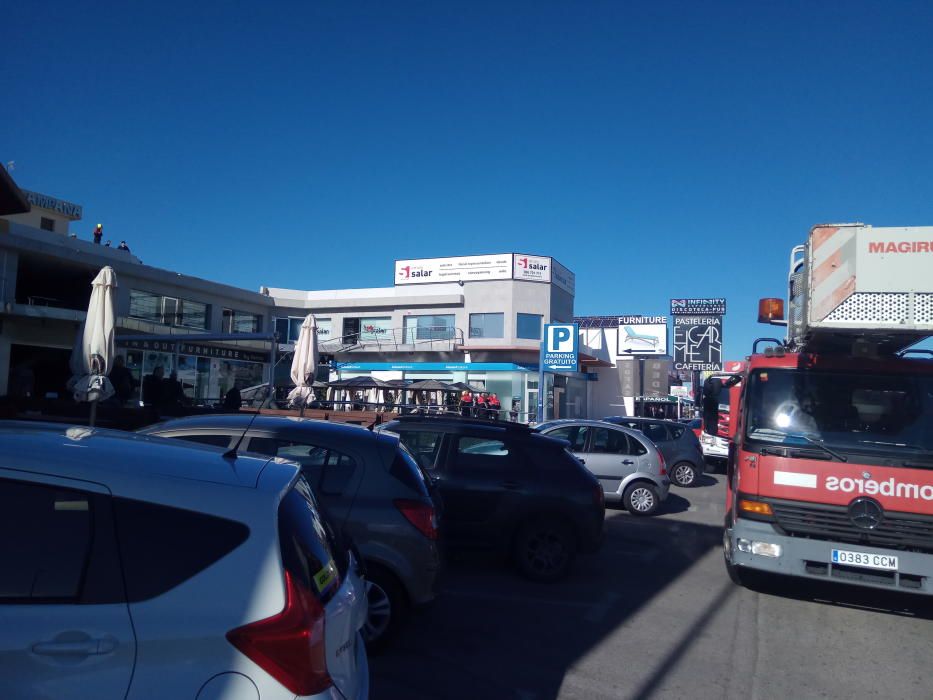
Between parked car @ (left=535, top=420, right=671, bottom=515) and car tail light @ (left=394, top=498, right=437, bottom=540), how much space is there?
7440 millimetres

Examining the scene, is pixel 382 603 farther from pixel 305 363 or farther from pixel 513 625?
pixel 305 363

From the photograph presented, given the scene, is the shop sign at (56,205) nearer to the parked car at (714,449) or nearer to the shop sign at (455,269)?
the shop sign at (455,269)

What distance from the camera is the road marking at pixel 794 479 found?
6.79 m

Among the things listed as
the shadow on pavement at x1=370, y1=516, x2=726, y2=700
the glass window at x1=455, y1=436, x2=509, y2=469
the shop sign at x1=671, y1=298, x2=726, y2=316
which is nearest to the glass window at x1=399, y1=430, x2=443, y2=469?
the glass window at x1=455, y1=436, x2=509, y2=469

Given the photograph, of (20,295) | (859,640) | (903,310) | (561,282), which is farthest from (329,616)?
(561,282)

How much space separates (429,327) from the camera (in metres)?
43.0

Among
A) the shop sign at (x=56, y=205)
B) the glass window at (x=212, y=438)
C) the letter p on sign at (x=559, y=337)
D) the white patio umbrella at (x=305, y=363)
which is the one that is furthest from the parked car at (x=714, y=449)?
the shop sign at (x=56, y=205)

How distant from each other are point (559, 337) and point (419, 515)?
24.6 metres

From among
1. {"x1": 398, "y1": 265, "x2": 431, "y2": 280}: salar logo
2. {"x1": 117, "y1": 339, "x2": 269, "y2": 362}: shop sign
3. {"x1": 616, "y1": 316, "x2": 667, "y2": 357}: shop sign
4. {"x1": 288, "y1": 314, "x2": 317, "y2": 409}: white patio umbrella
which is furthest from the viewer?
{"x1": 616, "y1": 316, "x2": 667, "y2": 357}: shop sign

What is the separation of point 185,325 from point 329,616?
2975 centimetres

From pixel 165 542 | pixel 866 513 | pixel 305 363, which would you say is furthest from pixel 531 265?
pixel 165 542

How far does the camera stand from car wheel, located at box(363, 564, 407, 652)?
16.8ft

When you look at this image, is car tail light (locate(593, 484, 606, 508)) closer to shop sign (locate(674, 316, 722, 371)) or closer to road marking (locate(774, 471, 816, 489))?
road marking (locate(774, 471, 816, 489))

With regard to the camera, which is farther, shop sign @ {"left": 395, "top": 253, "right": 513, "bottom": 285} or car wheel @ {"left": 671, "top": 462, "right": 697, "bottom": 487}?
shop sign @ {"left": 395, "top": 253, "right": 513, "bottom": 285}
